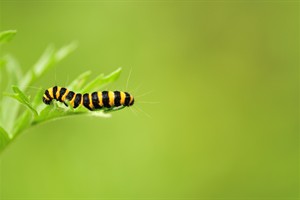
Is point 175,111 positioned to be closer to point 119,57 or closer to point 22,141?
point 119,57

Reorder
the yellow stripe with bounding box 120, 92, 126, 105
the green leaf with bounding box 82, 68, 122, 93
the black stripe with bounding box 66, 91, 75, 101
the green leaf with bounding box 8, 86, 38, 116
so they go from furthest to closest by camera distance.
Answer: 1. the yellow stripe with bounding box 120, 92, 126, 105
2. the black stripe with bounding box 66, 91, 75, 101
3. the green leaf with bounding box 82, 68, 122, 93
4. the green leaf with bounding box 8, 86, 38, 116

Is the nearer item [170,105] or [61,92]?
[61,92]

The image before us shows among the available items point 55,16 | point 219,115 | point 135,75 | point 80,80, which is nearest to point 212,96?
point 219,115

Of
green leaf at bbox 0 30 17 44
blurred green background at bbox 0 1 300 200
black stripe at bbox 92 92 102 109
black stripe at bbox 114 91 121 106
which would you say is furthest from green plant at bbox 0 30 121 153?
blurred green background at bbox 0 1 300 200

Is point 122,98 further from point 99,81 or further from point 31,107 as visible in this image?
point 31,107

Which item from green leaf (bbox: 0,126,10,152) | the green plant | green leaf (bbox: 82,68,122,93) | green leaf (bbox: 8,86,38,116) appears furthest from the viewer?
green leaf (bbox: 82,68,122,93)

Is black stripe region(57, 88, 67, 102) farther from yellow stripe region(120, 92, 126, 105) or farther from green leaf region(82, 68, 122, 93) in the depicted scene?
yellow stripe region(120, 92, 126, 105)

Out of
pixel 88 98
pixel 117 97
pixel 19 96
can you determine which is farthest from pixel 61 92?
pixel 19 96
